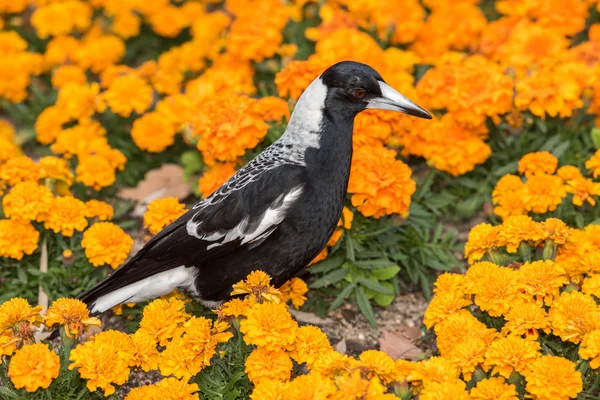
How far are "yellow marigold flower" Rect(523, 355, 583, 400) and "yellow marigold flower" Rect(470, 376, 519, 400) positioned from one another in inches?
2.7

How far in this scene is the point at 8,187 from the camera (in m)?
4.52

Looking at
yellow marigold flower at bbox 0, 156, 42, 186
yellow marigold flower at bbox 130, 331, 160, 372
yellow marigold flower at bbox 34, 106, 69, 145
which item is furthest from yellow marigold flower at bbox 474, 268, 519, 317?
yellow marigold flower at bbox 34, 106, 69, 145

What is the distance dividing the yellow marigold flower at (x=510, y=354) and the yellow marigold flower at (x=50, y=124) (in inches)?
134

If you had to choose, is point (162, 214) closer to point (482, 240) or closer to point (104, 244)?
point (104, 244)

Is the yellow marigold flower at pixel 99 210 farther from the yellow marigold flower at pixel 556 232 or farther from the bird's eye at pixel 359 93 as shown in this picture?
the yellow marigold flower at pixel 556 232

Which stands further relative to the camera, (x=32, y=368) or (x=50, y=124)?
→ (x=50, y=124)

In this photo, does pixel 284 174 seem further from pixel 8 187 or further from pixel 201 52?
pixel 201 52

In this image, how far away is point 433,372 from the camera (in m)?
2.96

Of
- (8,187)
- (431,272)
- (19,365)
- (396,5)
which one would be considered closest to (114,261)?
(8,187)

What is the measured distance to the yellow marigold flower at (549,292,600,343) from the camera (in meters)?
3.13

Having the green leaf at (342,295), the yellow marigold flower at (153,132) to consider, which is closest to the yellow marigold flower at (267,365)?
the green leaf at (342,295)

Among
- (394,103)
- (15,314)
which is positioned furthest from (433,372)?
(15,314)

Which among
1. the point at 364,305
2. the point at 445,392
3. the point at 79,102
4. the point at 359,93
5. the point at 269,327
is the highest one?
the point at 359,93

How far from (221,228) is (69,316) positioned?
2.72 ft
